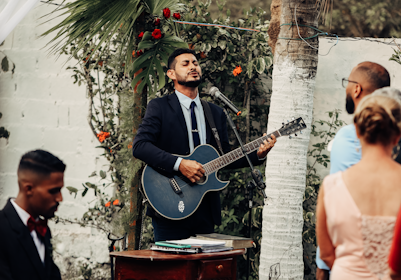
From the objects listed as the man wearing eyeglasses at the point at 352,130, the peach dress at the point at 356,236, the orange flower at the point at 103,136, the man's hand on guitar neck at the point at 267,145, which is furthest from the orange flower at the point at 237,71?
the peach dress at the point at 356,236

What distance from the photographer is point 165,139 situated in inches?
127

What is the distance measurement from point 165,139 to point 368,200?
1817mm

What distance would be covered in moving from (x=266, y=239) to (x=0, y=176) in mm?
3456

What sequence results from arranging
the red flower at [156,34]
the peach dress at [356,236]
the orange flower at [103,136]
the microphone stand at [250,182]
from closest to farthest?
the peach dress at [356,236], the microphone stand at [250,182], the red flower at [156,34], the orange flower at [103,136]

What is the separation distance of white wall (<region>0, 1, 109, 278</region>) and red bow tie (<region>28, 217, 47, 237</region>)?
10.8 feet

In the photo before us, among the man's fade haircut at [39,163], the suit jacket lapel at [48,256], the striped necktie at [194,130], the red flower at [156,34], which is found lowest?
the suit jacket lapel at [48,256]

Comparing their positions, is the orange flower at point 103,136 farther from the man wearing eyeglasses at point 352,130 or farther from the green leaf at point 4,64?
the man wearing eyeglasses at point 352,130

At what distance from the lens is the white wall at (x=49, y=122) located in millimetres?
4973

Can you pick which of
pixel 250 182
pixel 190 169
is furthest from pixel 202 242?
pixel 250 182

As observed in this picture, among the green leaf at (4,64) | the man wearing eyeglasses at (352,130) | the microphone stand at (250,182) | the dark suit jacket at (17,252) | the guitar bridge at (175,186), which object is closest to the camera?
the dark suit jacket at (17,252)

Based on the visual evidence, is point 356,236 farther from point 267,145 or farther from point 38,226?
point 267,145

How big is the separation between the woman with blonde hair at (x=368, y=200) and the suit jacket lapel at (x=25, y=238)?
1.10m

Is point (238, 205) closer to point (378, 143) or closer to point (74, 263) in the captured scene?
point (74, 263)

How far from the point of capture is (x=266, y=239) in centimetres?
349
